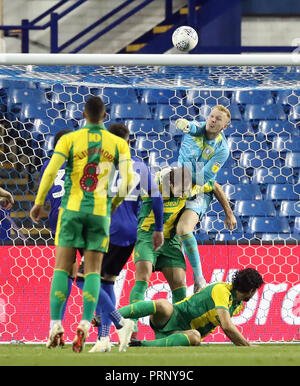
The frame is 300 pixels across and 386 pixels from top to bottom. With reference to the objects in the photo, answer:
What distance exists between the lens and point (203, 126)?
7648mm

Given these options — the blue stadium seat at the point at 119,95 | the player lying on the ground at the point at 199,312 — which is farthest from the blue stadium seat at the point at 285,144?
the player lying on the ground at the point at 199,312

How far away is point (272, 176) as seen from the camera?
9.11m

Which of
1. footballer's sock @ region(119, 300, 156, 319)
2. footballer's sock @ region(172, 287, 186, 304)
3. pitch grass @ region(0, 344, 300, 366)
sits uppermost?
footballer's sock @ region(172, 287, 186, 304)

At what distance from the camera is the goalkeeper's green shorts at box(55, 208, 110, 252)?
5.59 metres

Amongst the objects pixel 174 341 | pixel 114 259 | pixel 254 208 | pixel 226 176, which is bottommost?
pixel 174 341

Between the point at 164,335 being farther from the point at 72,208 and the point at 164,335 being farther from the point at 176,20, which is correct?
the point at 176,20

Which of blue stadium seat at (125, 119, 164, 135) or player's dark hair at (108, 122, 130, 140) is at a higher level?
blue stadium seat at (125, 119, 164, 135)

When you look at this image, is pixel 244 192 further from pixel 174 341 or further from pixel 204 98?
pixel 174 341

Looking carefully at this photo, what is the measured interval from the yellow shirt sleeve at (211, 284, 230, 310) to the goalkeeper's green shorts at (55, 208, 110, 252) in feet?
3.86

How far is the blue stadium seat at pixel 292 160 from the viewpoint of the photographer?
9047 mm

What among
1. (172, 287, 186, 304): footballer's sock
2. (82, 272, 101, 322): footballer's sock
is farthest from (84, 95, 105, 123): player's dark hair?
(172, 287, 186, 304): footballer's sock

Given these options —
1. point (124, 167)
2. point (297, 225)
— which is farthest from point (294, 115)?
point (124, 167)

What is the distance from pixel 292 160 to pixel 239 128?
677 mm

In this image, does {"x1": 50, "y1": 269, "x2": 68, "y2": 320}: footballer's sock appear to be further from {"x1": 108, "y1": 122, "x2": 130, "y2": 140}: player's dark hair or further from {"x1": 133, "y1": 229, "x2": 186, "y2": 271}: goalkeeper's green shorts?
{"x1": 133, "y1": 229, "x2": 186, "y2": 271}: goalkeeper's green shorts
